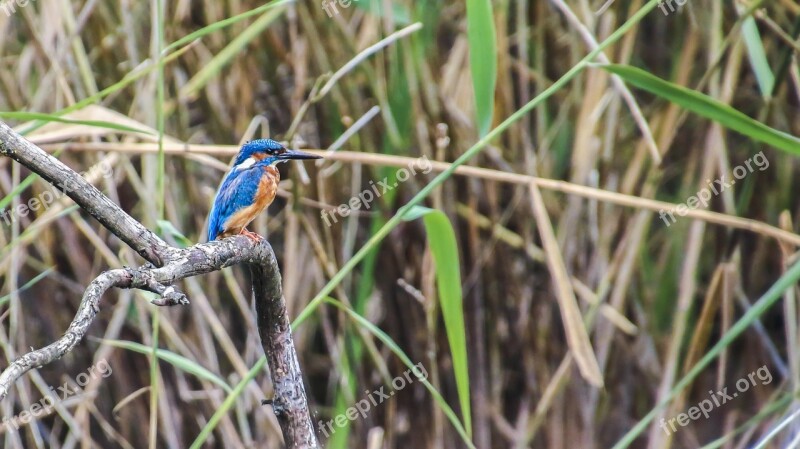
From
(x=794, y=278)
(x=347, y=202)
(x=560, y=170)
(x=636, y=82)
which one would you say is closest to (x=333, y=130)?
(x=347, y=202)

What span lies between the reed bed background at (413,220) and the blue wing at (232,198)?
34cm

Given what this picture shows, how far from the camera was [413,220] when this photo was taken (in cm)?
224

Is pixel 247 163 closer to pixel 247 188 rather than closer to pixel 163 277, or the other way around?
pixel 247 188

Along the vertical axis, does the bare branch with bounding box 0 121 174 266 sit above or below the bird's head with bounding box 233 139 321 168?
above

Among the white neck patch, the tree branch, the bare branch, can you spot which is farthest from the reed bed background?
the bare branch

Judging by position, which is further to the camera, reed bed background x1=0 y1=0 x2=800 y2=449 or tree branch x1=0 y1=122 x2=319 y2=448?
reed bed background x1=0 y1=0 x2=800 y2=449

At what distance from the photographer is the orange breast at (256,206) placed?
1628 mm

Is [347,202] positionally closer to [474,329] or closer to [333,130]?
[333,130]

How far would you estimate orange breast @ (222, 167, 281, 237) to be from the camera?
1.63 m

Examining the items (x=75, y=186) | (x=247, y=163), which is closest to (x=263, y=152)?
(x=247, y=163)

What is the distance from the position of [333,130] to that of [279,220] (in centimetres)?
29

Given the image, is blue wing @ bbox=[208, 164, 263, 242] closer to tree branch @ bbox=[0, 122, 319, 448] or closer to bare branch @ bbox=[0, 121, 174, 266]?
tree branch @ bbox=[0, 122, 319, 448]

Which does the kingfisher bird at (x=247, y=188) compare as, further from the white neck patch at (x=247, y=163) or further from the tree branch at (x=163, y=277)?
the tree branch at (x=163, y=277)

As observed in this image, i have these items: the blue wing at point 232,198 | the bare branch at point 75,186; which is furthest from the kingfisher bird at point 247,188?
the bare branch at point 75,186
